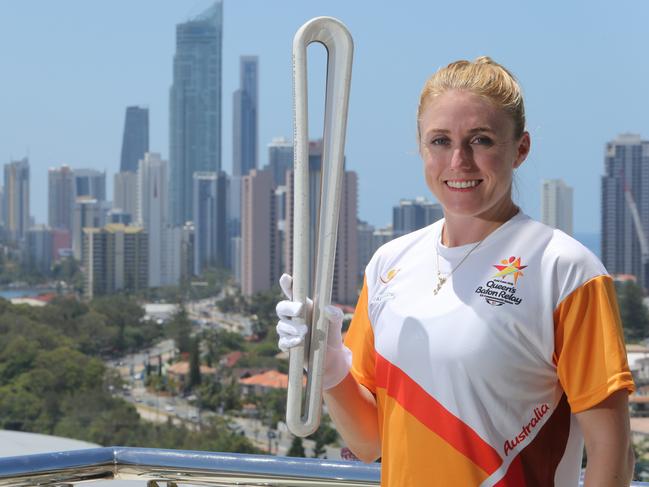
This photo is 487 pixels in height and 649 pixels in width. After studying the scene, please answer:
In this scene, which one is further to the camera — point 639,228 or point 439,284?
point 639,228

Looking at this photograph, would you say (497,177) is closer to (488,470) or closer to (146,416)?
(488,470)

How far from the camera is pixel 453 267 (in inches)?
33.7

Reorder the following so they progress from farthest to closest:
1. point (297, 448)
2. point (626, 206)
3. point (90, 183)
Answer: point (90, 183), point (626, 206), point (297, 448)

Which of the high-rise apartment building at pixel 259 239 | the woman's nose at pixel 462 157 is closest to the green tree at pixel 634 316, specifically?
the high-rise apartment building at pixel 259 239

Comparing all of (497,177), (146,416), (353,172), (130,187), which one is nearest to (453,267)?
(497,177)

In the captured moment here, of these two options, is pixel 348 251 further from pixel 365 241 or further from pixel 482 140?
pixel 482 140

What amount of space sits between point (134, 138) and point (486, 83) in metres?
50.8

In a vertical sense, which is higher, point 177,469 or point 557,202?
point 557,202

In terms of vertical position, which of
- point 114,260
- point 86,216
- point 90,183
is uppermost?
point 90,183

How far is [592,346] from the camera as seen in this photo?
2.50 feet

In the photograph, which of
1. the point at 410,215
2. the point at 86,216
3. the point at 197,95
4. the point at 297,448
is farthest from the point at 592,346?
the point at 197,95

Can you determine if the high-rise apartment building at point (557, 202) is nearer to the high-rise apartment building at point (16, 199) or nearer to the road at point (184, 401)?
the road at point (184, 401)

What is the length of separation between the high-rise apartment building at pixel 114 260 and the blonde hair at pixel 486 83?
111 feet

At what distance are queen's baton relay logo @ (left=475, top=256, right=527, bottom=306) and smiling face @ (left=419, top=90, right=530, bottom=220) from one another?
0.19 feet
